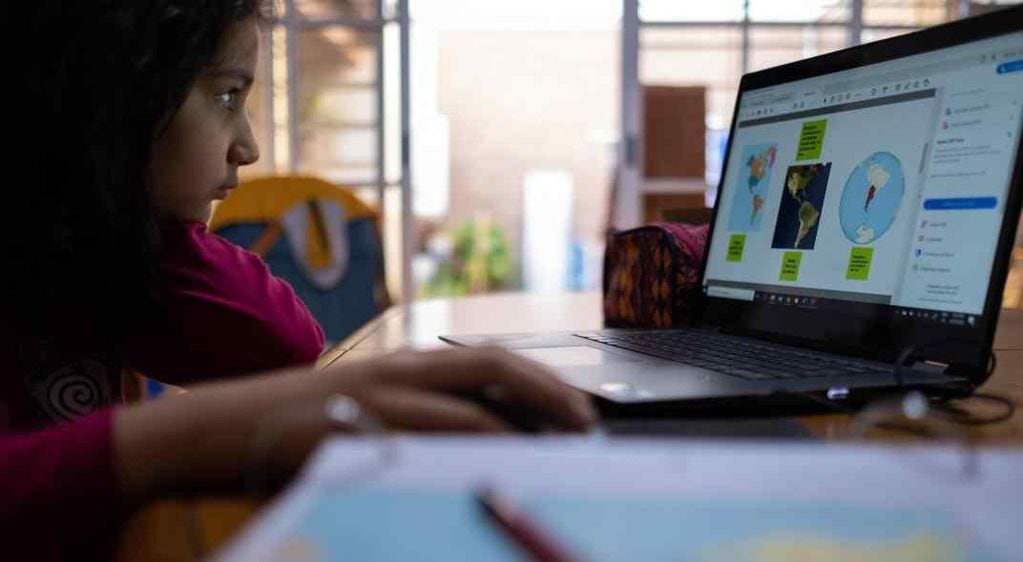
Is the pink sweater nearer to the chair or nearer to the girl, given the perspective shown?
the girl

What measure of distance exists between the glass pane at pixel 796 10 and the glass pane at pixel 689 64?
0.17 metres

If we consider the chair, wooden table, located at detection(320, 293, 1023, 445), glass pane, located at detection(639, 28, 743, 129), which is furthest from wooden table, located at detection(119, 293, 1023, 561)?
glass pane, located at detection(639, 28, 743, 129)

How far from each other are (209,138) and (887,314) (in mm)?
546

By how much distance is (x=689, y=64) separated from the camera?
3.80 m

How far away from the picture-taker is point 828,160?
2.79 ft

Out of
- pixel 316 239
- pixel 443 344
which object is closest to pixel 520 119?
pixel 316 239

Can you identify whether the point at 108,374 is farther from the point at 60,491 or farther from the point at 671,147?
the point at 671,147

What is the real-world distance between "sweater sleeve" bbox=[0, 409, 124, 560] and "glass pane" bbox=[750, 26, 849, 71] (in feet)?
12.2

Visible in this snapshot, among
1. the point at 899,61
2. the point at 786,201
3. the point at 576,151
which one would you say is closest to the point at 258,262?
the point at 786,201

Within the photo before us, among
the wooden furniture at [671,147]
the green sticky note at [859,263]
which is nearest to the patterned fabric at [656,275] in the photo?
the green sticky note at [859,263]

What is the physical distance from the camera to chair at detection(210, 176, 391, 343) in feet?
7.18

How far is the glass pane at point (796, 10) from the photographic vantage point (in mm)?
3838

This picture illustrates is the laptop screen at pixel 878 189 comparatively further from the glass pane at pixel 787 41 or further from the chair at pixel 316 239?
the glass pane at pixel 787 41

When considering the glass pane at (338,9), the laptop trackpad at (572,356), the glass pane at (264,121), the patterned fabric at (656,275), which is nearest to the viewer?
the laptop trackpad at (572,356)
